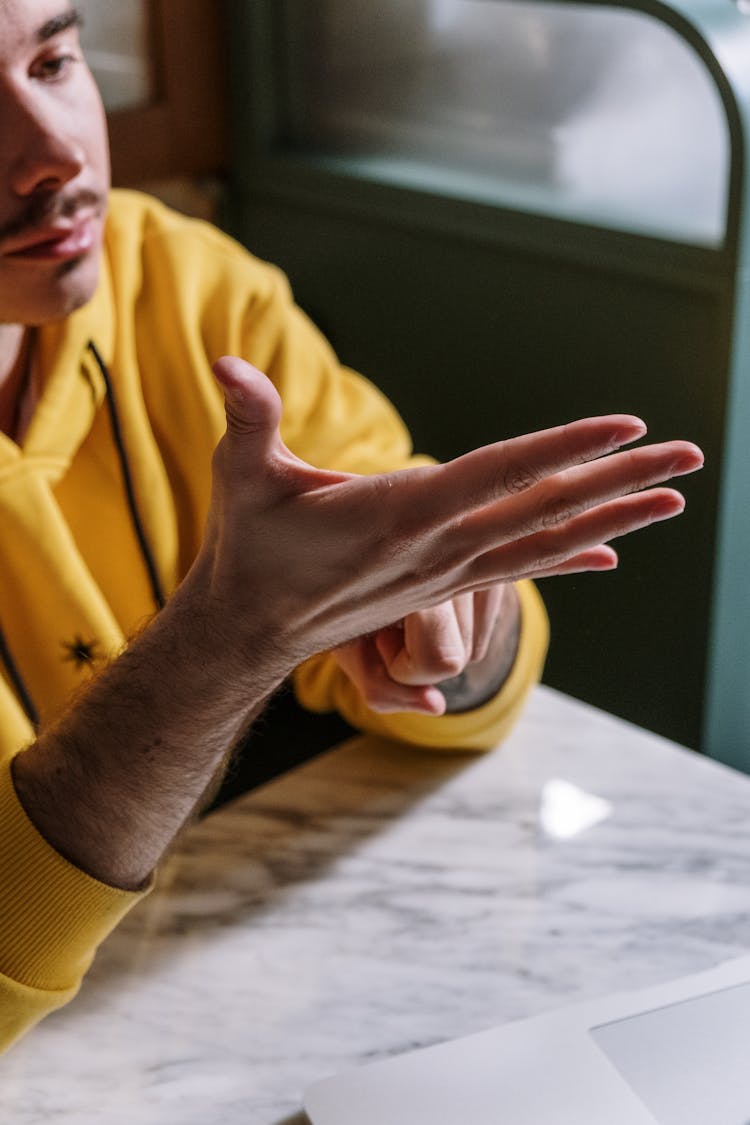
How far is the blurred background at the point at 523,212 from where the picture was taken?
1.07m

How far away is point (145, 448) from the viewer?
3.16ft

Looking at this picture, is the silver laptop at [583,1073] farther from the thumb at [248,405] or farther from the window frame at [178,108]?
the window frame at [178,108]

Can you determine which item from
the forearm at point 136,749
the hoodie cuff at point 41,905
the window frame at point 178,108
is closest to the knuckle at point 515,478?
the forearm at point 136,749

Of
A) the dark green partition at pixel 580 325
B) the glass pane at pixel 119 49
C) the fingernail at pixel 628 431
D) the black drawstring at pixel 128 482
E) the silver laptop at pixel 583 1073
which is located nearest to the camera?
Result: the fingernail at pixel 628 431

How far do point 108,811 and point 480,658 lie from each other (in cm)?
29

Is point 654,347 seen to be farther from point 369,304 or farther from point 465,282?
point 369,304

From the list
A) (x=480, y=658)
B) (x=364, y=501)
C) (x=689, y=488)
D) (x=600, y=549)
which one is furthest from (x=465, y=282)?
(x=364, y=501)

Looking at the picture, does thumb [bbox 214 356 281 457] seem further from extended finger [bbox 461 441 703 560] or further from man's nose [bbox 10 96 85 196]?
man's nose [bbox 10 96 85 196]

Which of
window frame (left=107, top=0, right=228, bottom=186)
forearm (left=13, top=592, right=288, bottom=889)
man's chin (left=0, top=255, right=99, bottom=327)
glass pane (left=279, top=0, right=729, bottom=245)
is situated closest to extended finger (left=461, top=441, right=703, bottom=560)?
forearm (left=13, top=592, right=288, bottom=889)

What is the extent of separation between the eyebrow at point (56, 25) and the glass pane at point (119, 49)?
0.47m

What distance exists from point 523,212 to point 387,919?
2.18 feet

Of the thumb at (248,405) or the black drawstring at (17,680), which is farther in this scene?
the black drawstring at (17,680)

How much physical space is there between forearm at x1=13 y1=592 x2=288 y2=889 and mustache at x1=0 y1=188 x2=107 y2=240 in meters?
0.34

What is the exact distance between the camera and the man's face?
82 cm
